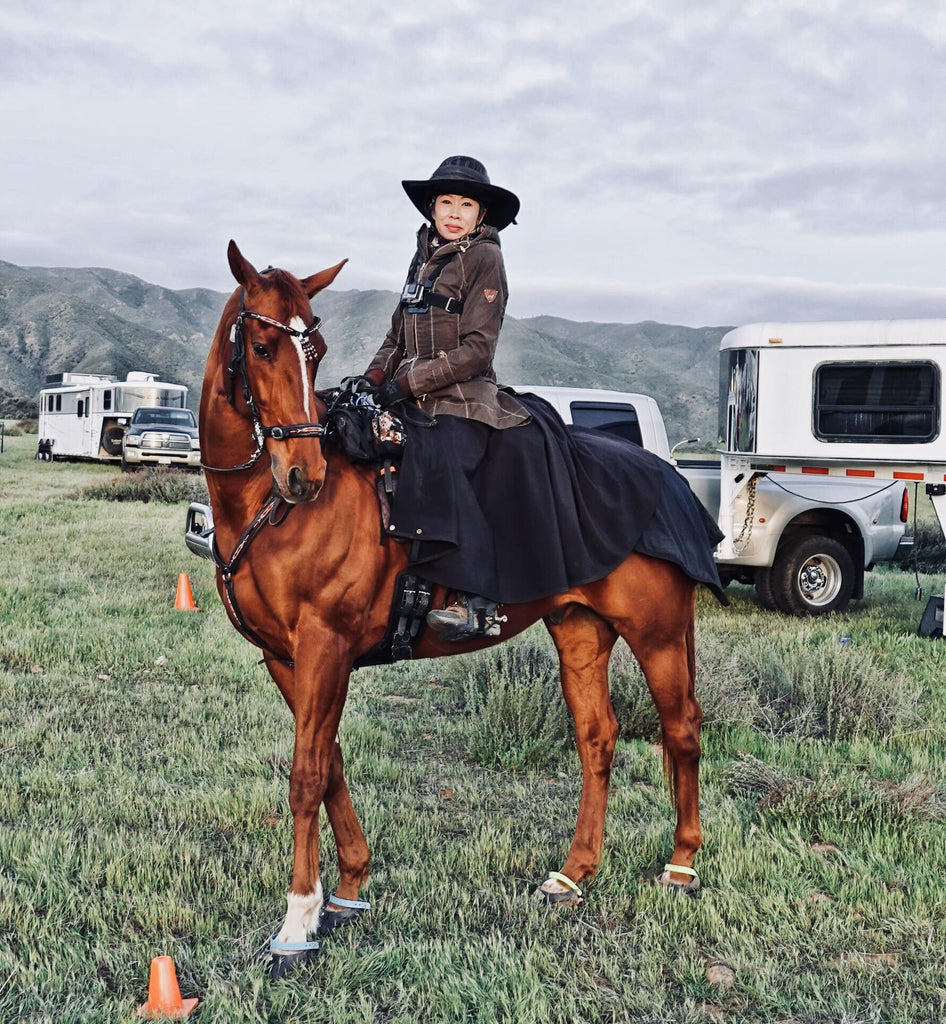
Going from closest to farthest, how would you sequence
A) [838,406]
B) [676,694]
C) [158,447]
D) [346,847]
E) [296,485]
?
[296,485] < [346,847] < [676,694] < [838,406] < [158,447]

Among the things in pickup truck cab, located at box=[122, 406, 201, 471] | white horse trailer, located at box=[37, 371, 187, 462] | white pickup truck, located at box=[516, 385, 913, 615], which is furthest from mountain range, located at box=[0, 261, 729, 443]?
white pickup truck, located at box=[516, 385, 913, 615]

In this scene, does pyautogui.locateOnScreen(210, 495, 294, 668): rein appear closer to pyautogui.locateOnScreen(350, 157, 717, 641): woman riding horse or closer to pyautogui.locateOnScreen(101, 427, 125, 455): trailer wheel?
pyautogui.locateOnScreen(350, 157, 717, 641): woman riding horse

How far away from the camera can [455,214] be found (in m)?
4.03

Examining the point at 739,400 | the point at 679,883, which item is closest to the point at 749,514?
the point at 739,400

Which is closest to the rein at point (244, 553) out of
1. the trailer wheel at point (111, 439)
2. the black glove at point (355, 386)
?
the black glove at point (355, 386)

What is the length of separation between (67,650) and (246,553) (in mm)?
4894

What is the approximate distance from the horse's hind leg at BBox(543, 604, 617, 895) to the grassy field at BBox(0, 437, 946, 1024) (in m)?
0.34

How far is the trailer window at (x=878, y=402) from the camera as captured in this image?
9953 mm

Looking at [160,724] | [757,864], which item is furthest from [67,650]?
[757,864]

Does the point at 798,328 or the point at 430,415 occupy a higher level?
the point at 798,328

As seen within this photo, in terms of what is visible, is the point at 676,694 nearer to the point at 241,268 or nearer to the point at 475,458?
the point at 475,458

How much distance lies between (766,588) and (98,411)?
1006 inches

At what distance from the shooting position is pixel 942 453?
986cm

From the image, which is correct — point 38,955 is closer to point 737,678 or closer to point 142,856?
point 142,856
